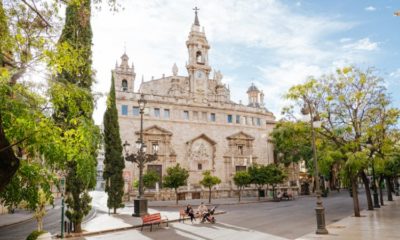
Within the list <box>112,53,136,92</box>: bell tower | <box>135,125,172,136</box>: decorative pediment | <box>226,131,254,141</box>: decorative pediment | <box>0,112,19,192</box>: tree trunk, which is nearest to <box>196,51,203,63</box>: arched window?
<box>112,53,136,92</box>: bell tower

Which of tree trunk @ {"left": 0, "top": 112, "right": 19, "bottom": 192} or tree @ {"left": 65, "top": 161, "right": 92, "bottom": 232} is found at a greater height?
tree trunk @ {"left": 0, "top": 112, "right": 19, "bottom": 192}

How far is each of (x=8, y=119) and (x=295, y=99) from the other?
16592 mm

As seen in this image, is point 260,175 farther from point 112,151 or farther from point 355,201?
point 355,201

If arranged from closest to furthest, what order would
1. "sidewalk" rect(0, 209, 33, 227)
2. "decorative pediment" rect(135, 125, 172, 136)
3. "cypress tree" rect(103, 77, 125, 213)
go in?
"sidewalk" rect(0, 209, 33, 227) → "cypress tree" rect(103, 77, 125, 213) → "decorative pediment" rect(135, 125, 172, 136)

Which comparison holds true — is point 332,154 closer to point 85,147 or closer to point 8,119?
point 85,147

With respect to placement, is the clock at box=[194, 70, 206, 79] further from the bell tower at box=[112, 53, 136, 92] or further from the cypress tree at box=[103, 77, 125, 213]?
the cypress tree at box=[103, 77, 125, 213]

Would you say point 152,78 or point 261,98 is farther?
point 261,98

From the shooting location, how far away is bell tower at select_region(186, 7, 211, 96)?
51688 mm

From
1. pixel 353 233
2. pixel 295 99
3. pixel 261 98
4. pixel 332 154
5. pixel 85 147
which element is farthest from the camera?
pixel 261 98

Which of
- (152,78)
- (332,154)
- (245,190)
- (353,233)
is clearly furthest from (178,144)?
(353,233)

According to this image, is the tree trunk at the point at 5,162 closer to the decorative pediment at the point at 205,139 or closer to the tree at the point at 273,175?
the tree at the point at 273,175

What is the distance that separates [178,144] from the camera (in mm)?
47219

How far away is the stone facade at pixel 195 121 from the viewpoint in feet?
148

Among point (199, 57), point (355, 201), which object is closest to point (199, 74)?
point (199, 57)
